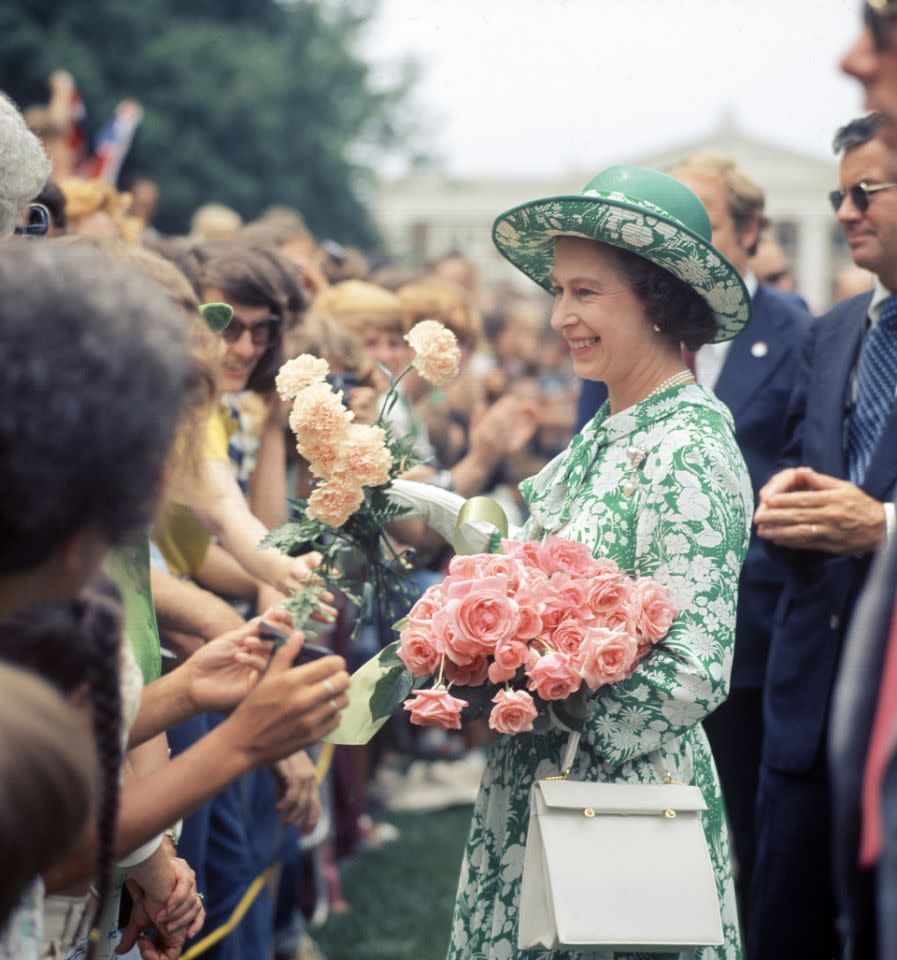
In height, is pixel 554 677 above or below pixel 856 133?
below

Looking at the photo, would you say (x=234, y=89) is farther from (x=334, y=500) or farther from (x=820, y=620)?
(x=334, y=500)

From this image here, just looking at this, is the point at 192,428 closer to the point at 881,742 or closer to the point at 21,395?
the point at 21,395

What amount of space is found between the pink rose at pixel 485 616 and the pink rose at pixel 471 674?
0.05 m

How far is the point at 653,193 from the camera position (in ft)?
10.4

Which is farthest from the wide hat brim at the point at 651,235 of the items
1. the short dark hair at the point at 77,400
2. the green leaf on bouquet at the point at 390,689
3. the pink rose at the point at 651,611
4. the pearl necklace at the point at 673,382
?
the short dark hair at the point at 77,400

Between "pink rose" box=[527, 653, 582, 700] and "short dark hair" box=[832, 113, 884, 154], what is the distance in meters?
2.32

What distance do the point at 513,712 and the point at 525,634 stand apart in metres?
0.16

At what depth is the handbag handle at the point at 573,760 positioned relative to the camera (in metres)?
2.86

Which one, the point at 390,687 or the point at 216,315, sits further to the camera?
the point at 216,315

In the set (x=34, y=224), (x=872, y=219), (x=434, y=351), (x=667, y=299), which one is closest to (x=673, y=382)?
(x=667, y=299)

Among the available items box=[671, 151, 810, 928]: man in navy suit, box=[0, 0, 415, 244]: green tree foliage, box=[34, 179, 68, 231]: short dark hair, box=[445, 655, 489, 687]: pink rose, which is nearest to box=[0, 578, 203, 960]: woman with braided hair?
box=[445, 655, 489, 687]: pink rose

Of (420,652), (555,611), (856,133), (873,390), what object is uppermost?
(856,133)

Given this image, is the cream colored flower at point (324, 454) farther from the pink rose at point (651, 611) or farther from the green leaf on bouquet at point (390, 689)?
the pink rose at point (651, 611)

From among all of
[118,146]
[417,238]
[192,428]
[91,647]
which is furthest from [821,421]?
[417,238]
